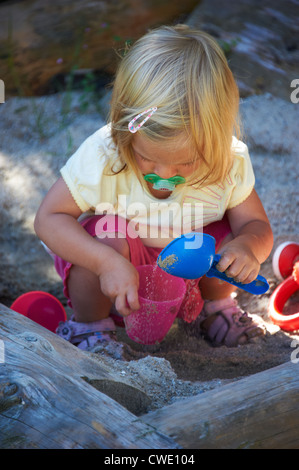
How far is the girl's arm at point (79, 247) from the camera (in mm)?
1369

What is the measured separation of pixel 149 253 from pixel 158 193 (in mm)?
184

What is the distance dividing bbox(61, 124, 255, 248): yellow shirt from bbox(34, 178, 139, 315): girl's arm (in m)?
0.04

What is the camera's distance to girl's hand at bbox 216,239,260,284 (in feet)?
4.33

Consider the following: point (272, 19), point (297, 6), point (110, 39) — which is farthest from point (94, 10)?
point (297, 6)
